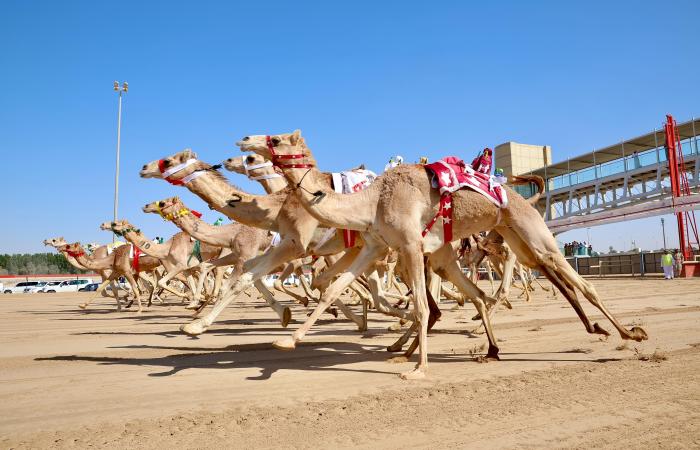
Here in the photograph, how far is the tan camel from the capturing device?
336 inches

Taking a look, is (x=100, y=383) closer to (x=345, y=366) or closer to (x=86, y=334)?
(x=345, y=366)

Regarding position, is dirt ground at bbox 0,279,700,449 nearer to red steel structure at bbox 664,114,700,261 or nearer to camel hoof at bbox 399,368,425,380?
camel hoof at bbox 399,368,425,380

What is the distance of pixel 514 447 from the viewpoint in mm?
3416

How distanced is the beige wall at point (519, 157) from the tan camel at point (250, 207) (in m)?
55.9

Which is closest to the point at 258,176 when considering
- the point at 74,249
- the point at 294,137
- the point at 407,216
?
the point at 294,137

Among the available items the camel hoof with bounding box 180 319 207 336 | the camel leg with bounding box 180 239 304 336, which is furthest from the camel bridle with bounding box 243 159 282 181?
the camel hoof with bounding box 180 319 207 336

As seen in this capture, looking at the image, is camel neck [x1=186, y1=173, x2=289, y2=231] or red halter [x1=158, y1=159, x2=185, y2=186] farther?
camel neck [x1=186, y1=173, x2=289, y2=231]

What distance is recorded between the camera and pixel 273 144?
23.2 feet

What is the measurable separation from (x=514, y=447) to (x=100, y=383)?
4.47 metres

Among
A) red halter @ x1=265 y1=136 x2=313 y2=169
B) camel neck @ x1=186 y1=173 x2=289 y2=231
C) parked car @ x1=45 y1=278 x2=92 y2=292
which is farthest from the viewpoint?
parked car @ x1=45 y1=278 x2=92 y2=292

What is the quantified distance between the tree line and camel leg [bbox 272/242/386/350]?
11245cm

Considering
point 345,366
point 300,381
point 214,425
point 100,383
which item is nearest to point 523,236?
point 345,366

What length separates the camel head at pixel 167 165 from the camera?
855 centimetres

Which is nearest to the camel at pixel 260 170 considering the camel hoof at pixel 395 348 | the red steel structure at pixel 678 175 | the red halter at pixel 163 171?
the red halter at pixel 163 171
